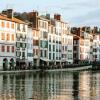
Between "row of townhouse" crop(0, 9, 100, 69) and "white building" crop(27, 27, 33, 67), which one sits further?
"white building" crop(27, 27, 33, 67)

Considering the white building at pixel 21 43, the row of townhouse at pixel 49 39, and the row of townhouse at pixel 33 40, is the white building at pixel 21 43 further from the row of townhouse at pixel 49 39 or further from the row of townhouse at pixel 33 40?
the row of townhouse at pixel 49 39

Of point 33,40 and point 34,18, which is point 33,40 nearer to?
point 33,40

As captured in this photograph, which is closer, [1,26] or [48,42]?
[1,26]

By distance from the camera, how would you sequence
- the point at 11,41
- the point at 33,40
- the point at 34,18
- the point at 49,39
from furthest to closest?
the point at 49,39 → the point at 34,18 → the point at 33,40 → the point at 11,41

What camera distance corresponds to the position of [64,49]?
196 meters

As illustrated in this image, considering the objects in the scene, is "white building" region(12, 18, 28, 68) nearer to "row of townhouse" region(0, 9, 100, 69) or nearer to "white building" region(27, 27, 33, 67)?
"row of townhouse" region(0, 9, 100, 69)

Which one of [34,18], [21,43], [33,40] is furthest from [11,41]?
[34,18]

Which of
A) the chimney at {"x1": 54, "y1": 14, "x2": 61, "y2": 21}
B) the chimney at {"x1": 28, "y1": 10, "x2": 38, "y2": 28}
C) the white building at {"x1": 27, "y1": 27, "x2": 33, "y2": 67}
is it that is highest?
the chimney at {"x1": 54, "y1": 14, "x2": 61, "y2": 21}

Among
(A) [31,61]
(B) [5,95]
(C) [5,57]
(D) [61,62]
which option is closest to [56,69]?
(A) [31,61]

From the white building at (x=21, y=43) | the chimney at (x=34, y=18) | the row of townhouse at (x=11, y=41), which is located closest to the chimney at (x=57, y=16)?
Answer: the chimney at (x=34, y=18)

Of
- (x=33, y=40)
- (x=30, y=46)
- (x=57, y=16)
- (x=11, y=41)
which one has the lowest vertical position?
(x=30, y=46)

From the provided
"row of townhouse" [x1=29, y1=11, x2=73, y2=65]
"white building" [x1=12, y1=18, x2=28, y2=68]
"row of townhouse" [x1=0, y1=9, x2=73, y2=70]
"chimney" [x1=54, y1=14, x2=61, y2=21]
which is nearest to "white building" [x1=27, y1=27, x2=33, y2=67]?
"row of townhouse" [x1=0, y1=9, x2=73, y2=70]

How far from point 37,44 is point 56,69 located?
15780 millimetres

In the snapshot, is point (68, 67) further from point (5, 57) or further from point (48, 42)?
point (5, 57)
